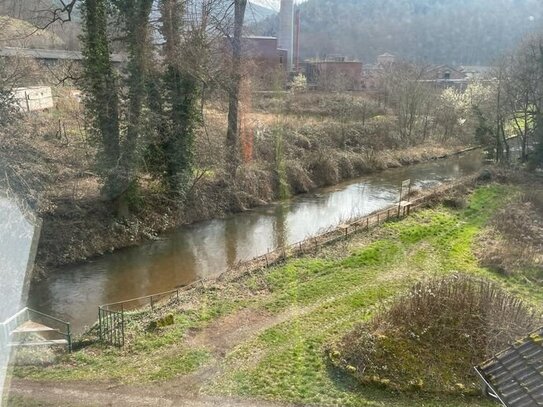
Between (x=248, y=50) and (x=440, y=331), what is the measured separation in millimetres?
18782

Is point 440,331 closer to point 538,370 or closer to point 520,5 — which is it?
point 538,370

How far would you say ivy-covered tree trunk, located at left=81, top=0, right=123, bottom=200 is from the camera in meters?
18.1

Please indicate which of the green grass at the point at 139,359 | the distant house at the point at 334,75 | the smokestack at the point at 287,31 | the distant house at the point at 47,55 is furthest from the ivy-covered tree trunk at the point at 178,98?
the smokestack at the point at 287,31

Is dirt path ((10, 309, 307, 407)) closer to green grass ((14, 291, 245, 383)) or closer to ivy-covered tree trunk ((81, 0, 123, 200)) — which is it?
green grass ((14, 291, 245, 383))

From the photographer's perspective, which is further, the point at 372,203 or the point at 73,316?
the point at 372,203

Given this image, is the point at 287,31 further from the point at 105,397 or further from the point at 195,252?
the point at 105,397

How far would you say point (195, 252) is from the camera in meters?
19.3

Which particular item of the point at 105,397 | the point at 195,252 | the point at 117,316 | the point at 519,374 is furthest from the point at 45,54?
the point at 519,374

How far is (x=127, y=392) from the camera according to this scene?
931cm

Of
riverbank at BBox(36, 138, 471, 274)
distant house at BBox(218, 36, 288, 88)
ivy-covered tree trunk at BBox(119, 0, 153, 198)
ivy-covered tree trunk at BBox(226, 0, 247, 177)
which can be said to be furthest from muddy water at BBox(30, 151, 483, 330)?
distant house at BBox(218, 36, 288, 88)

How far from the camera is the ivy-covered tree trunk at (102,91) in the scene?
18.1 m

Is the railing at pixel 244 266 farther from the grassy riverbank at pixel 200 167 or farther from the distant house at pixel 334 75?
the distant house at pixel 334 75

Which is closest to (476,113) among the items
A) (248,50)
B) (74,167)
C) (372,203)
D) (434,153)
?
(434,153)

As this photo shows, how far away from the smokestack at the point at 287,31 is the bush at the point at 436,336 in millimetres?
50137
